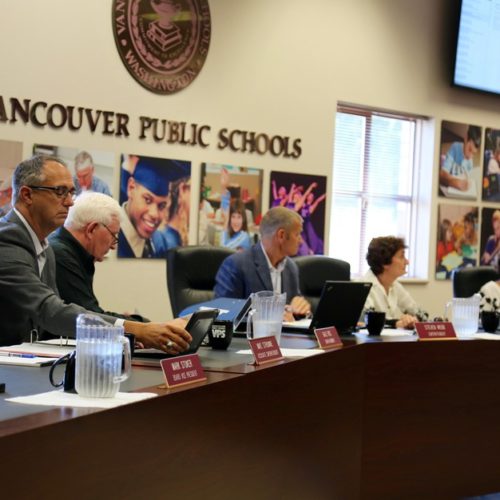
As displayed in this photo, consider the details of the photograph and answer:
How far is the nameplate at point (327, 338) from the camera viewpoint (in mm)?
2945

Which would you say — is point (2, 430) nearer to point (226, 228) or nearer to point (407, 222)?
point (226, 228)

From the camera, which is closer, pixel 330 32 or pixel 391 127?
pixel 330 32

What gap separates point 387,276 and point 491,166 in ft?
10.1

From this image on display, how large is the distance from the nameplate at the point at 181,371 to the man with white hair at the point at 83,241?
1334mm

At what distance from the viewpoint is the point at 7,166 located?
4875mm

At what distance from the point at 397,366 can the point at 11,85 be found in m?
2.77

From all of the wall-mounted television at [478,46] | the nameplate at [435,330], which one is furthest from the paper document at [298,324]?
the wall-mounted television at [478,46]

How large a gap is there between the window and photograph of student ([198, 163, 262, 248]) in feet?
3.11

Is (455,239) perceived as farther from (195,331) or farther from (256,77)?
(195,331)

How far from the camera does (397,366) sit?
10.5 ft

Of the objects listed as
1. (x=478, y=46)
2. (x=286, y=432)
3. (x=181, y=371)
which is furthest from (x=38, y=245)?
(x=478, y=46)

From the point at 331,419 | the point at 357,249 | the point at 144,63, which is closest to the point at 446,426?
the point at 331,419

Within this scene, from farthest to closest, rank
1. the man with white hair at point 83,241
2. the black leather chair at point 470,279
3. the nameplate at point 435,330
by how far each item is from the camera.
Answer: the black leather chair at point 470,279 < the nameplate at point 435,330 < the man with white hair at point 83,241

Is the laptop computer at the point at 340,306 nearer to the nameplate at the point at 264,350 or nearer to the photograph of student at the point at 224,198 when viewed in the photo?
the nameplate at the point at 264,350
